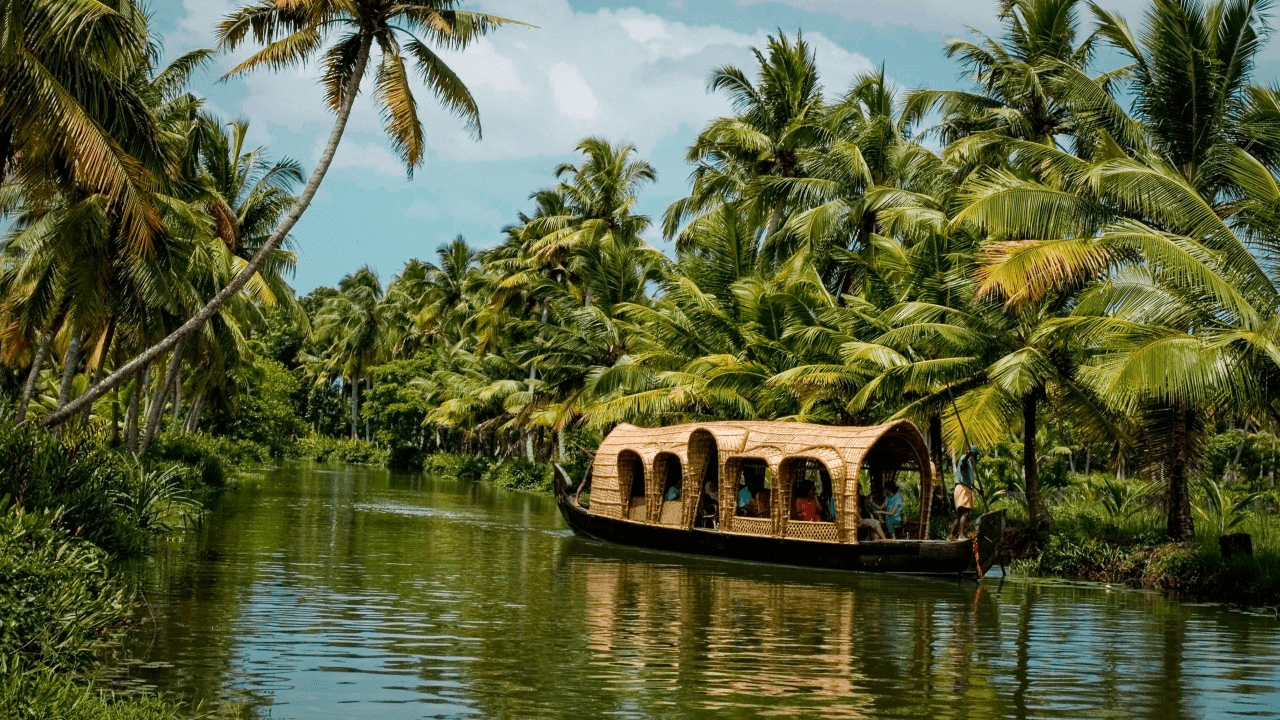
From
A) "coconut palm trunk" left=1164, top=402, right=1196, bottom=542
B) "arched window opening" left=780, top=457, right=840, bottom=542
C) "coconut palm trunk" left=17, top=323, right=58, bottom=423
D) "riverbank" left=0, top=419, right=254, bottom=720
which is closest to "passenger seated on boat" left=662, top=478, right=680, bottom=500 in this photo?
"arched window opening" left=780, top=457, right=840, bottom=542

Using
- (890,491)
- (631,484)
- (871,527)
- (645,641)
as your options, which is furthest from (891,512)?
(645,641)

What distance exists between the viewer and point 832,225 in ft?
77.6

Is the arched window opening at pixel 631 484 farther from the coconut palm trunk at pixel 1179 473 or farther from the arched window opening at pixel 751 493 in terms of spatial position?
the coconut palm trunk at pixel 1179 473

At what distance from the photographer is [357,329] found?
54.9m

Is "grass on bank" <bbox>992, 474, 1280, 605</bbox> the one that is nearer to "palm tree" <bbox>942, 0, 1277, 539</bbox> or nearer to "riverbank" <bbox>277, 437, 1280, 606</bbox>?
"riverbank" <bbox>277, 437, 1280, 606</bbox>

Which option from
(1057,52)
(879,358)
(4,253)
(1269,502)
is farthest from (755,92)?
(4,253)

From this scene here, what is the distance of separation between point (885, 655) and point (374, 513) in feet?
55.0

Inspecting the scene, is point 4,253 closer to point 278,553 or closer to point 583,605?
point 278,553

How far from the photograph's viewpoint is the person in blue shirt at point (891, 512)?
17.6 metres

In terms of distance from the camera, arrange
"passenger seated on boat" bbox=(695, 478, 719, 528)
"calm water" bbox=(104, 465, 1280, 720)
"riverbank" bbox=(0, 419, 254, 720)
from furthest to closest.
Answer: "passenger seated on boat" bbox=(695, 478, 719, 528), "calm water" bbox=(104, 465, 1280, 720), "riverbank" bbox=(0, 419, 254, 720)

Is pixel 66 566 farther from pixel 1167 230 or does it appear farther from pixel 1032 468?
pixel 1032 468

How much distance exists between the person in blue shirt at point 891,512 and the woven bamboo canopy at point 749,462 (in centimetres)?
45

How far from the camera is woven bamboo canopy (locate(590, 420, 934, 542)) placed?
16.4 metres

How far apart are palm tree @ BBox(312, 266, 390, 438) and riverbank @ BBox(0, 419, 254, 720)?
38.8 meters
